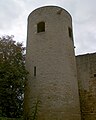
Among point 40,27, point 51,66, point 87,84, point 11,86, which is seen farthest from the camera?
point 87,84

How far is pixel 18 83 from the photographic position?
13609mm

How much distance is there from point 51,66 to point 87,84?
407 centimetres

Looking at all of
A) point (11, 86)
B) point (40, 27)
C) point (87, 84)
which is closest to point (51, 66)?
point (11, 86)

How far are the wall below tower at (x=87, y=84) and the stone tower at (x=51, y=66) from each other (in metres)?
2.01

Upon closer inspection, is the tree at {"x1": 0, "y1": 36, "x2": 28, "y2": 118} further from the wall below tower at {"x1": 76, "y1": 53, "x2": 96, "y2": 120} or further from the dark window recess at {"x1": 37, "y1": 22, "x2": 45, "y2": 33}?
the wall below tower at {"x1": 76, "y1": 53, "x2": 96, "y2": 120}

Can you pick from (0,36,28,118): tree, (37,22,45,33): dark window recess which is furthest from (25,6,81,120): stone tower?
(0,36,28,118): tree

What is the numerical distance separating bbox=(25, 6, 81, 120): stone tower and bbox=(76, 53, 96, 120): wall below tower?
2013mm

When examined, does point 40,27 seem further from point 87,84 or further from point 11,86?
point 87,84

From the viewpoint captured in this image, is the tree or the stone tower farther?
the tree

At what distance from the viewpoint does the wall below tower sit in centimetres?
1587

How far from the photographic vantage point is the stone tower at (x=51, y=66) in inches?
522

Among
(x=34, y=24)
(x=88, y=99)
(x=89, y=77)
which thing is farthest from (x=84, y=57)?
(x=34, y=24)

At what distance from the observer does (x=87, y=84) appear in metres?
16.8

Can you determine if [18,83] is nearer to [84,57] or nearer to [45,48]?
[45,48]
